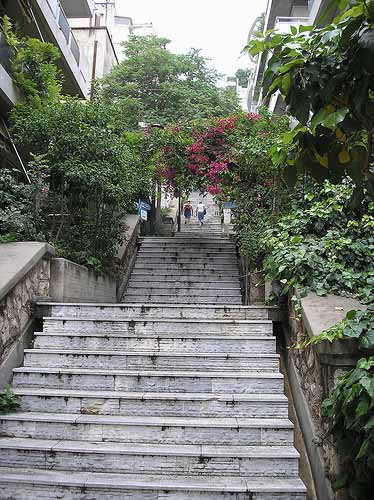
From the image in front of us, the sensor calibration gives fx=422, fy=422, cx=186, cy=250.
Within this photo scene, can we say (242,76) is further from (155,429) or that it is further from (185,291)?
(155,429)

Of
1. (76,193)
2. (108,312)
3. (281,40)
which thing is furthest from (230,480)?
(76,193)

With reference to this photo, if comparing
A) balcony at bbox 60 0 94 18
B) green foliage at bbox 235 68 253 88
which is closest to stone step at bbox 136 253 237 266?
balcony at bbox 60 0 94 18

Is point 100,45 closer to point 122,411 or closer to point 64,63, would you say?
point 64,63

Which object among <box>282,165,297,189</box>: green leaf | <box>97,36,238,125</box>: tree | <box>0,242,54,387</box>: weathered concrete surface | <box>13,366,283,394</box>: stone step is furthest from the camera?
<box>97,36,238,125</box>: tree

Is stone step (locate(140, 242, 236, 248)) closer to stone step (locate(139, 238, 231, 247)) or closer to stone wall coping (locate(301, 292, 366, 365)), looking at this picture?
stone step (locate(139, 238, 231, 247))

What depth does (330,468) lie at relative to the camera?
125 inches

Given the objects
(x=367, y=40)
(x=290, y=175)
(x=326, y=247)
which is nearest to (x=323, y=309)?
(x=326, y=247)

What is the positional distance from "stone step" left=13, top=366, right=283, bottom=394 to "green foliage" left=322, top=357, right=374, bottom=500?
3.22ft

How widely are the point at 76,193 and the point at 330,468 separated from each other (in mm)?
5665

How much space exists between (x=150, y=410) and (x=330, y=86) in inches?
120

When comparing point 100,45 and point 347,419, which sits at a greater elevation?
point 100,45

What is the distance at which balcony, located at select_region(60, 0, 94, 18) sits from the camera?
15.7 metres

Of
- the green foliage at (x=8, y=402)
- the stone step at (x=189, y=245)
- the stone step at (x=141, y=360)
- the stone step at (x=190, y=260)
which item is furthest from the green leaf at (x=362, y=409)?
the stone step at (x=189, y=245)

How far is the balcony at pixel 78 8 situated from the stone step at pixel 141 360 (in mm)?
15392
